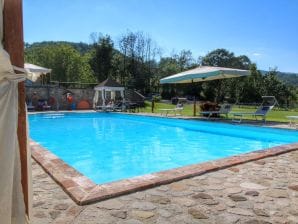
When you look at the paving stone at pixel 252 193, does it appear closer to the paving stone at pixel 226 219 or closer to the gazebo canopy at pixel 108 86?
the paving stone at pixel 226 219

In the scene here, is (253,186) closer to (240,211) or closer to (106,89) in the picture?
(240,211)

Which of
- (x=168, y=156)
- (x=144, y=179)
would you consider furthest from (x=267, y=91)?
(x=144, y=179)

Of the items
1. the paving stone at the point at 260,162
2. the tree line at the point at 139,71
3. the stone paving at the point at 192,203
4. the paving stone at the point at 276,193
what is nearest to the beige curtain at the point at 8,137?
the stone paving at the point at 192,203

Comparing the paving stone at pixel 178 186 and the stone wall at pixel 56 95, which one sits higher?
the stone wall at pixel 56 95

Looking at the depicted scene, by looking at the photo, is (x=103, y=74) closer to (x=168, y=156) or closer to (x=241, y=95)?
(x=241, y=95)

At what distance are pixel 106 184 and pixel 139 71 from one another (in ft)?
97.5

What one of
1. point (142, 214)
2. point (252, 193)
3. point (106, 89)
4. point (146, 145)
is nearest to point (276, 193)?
point (252, 193)

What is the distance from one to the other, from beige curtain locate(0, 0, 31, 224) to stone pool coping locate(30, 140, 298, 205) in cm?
104

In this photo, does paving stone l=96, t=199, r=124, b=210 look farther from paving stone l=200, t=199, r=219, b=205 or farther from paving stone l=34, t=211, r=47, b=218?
paving stone l=200, t=199, r=219, b=205

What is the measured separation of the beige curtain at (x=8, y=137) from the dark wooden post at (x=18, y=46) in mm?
58

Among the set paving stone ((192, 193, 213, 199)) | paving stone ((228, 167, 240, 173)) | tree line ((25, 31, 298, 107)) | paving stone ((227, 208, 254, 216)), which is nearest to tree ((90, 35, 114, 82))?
tree line ((25, 31, 298, 107))

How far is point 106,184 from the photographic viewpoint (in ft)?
10.7

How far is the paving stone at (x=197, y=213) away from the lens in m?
2.47

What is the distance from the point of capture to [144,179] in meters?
3.38
